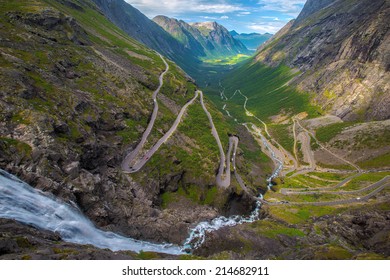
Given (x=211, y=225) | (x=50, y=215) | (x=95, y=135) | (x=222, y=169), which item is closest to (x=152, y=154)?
(x=95, y=135)

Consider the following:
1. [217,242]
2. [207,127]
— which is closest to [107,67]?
[207,127]

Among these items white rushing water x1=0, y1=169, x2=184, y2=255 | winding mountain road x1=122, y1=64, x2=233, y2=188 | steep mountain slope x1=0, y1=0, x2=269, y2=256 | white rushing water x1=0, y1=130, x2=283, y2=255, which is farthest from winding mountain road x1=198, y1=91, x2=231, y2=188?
white rushing water x1=0, y1=169, x2=184, y2=255

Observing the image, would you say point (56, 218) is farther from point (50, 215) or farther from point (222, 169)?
point (222, 169)

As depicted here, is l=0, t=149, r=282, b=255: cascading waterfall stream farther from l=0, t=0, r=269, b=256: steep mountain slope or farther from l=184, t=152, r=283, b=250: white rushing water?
l=0, t=0, r=269, b=256: steep mountain slope

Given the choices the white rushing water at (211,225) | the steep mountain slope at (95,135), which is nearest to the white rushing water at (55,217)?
the white rushing water at (211,225)

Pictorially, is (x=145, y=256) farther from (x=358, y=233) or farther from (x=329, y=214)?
(x=329, y=214)

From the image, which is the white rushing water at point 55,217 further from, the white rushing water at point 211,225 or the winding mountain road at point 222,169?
the winding mountain road at point 222,169
